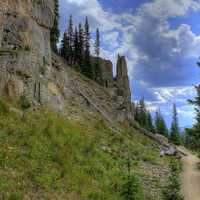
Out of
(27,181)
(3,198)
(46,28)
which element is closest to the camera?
(3,198)

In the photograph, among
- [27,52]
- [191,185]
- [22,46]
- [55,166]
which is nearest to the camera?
[55,166]

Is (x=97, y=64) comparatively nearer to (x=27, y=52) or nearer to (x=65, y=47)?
(x=65, y=47)

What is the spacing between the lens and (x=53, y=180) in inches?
408

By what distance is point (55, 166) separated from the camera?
448 inches

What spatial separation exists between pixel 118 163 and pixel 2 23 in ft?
41.3

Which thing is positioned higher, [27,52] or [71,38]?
[71,38]

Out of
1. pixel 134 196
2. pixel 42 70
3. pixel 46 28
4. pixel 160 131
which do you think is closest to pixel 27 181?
pixel 134 196

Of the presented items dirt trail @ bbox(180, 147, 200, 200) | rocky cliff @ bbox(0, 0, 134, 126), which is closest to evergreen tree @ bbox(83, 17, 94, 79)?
rocky cliff @ bbox(0, 0, 134, 126)

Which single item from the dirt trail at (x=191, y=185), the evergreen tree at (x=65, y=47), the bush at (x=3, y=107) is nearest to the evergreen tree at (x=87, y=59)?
the evergreen tree at (x=65, y=47)

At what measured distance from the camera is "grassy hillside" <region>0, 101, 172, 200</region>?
9.56 m

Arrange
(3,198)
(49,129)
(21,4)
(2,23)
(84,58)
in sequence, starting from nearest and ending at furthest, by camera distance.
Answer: (3,198) → (49,129) → (2,23) → (21,4) → (84,58)

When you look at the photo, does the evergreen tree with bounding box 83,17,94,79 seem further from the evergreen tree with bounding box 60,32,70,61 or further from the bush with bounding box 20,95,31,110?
the bush with bounding box 20,95,31,110

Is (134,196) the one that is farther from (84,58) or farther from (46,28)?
(84,58)

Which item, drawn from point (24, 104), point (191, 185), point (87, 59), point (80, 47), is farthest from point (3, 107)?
point (80, 47)
